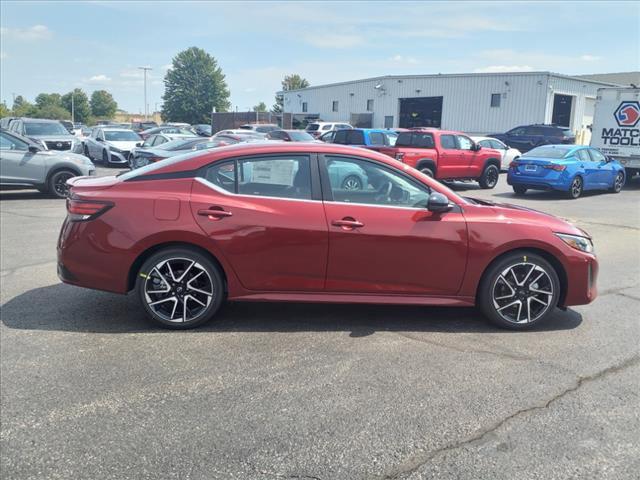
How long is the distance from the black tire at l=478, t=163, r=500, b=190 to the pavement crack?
47.8 ft

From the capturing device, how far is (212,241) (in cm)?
477

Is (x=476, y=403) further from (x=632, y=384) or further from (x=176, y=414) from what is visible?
(x=176, y=414)

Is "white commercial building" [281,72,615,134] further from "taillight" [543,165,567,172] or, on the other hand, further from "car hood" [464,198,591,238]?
"car hood" [464,198,591,238]

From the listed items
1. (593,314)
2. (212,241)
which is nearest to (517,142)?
(593,314)

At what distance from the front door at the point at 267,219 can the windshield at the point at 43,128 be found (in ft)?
A: 58.2

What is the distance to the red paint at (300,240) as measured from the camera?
4.79 m

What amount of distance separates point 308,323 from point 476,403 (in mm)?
1865

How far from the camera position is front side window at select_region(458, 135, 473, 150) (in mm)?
17688

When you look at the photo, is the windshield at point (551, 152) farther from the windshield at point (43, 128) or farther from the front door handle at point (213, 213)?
the windshield at point (43, 128)

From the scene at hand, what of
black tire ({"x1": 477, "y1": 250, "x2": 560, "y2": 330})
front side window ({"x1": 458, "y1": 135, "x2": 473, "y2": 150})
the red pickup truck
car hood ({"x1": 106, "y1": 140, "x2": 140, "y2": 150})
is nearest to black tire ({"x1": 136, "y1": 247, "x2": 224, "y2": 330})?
black tire ({"x1": 477, "y1": 250, "x2": 560, "y2": 330})

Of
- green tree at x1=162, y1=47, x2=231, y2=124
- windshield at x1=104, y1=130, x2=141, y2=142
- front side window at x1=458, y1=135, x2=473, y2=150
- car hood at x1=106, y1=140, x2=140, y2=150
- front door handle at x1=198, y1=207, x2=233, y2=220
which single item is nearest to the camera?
front door handle at x1=198, y1=207, x2=233, y2=220

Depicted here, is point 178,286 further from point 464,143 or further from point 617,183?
point 617,183

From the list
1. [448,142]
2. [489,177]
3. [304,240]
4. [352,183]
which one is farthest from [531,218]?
[489,177]

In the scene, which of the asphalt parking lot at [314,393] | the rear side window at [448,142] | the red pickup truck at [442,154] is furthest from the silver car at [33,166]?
the rear side window at [448,142]
